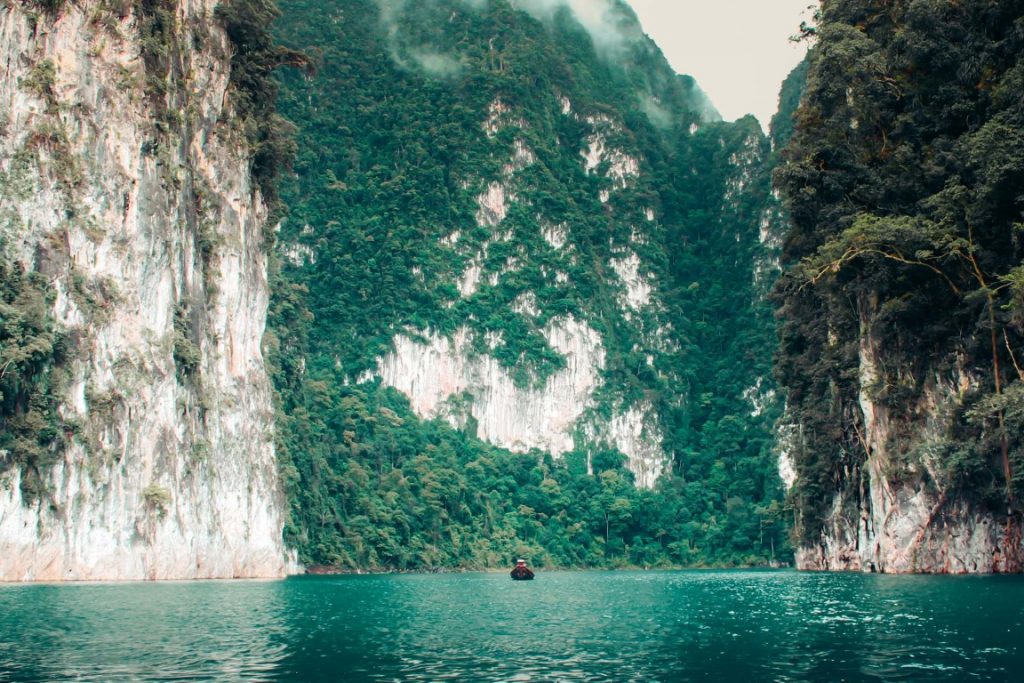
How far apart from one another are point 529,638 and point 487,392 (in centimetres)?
A: 9714

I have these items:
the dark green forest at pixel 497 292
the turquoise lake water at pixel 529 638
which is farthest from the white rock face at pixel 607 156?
the turquoise lake water at pixel 529 638

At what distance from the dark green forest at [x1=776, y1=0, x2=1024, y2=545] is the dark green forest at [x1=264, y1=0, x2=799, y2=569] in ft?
143

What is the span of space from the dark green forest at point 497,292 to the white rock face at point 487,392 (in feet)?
5.28

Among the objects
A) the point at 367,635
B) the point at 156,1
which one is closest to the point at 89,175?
the point at 156,1

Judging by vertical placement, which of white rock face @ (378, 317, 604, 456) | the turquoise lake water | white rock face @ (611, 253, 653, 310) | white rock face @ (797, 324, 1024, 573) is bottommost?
the turquoise lake water

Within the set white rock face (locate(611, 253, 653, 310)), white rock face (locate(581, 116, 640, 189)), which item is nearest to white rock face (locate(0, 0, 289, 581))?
white rock face (locate(611, 253, 653, 310))

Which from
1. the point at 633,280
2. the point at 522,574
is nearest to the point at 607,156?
the point at 633,280

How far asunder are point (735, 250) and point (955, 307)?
11302 cm

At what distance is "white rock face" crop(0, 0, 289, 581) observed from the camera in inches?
1599

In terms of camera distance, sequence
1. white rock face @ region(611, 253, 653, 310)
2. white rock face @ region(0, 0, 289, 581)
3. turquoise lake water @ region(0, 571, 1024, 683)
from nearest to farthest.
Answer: turquoise lake water @ region(0, 571, 1024, 683) < white rock face @ region(0, 0, 289, 581) < white rock face @ region(611, 253, 653, 310)

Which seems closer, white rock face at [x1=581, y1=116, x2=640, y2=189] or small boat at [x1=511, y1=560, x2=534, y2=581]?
small boat at [x1=511, y1=560, x2=534, y2=581]

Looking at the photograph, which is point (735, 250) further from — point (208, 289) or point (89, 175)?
point (89, 175)

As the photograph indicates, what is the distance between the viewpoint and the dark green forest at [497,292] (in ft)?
307

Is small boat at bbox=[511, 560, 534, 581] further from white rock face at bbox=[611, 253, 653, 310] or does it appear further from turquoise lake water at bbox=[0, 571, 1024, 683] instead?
white rock face at bbox=[611, 253, 653, 310]
